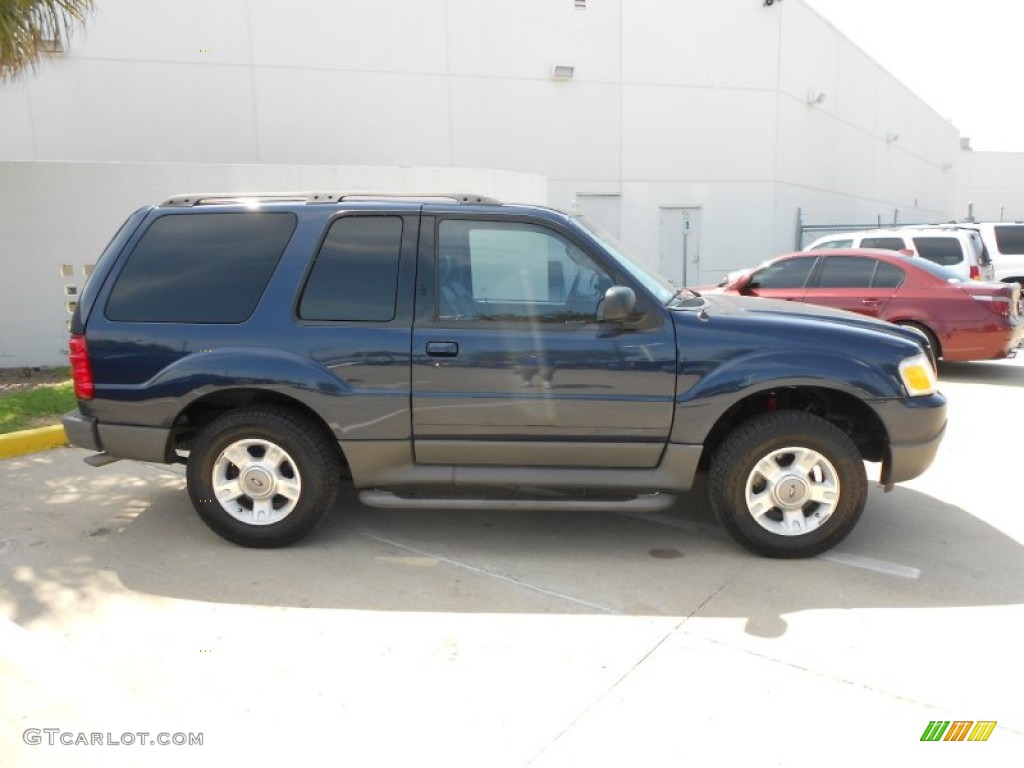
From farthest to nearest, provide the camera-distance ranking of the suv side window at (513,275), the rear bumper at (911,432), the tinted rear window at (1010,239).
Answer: the tinted rear window at (1010,239), the suv side window at (513,275), the rear bumper at (911,432)

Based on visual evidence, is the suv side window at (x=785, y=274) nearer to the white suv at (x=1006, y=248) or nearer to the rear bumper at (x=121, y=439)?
the white suv at (x=1006, y=248)

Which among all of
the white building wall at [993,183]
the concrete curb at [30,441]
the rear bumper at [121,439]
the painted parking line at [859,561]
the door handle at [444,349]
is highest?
the white building wall at [993,183]

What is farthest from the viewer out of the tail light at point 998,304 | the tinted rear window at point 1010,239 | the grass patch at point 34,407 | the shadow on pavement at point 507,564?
the tinted rear window at point 1010,239

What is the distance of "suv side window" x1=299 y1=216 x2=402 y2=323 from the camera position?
13.5 ft

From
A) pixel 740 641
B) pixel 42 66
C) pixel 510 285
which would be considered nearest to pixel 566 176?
pixel 42 66

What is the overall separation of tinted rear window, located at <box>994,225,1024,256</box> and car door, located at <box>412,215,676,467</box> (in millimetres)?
12457

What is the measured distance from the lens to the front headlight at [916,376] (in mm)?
3957

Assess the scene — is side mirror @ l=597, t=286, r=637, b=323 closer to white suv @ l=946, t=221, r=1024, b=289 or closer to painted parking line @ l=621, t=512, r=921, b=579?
painted parking line @ l=621, t=512, r=921, b=579

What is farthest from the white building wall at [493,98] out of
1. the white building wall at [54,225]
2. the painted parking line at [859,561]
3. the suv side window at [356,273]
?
the painted parking line at [859,561]

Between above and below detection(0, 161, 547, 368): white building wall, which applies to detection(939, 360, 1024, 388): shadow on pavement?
below

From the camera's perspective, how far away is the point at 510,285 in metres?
4.11

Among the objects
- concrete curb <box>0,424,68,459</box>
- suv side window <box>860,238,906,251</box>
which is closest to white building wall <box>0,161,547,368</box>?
concrete curb <box>0,424,68,459</box>

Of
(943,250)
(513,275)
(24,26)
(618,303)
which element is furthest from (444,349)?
(943,250)

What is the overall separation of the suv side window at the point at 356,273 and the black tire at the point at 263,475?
0.64 meters
